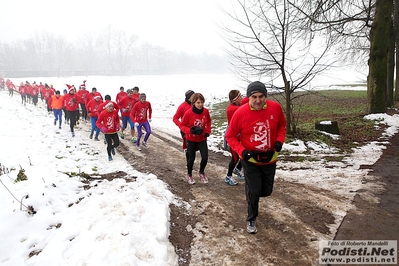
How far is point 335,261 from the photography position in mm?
3064

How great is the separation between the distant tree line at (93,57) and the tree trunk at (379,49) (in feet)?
240

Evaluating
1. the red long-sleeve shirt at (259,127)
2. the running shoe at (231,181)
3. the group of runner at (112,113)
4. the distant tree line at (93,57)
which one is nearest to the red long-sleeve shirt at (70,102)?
the group of runner at (112,113)

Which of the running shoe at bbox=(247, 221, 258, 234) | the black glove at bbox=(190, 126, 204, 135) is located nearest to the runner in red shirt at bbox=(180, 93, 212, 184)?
the black glove at bbox=(190, 126, 204, 135)

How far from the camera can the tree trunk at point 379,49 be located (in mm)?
10391

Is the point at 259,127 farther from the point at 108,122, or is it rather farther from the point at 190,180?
the point at 108,122

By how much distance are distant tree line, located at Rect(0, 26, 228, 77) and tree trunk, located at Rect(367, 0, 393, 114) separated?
240ft

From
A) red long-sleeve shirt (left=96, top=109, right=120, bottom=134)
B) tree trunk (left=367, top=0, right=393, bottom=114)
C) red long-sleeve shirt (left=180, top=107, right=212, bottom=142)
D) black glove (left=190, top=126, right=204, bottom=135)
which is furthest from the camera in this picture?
tree trunk (left=367, top=0, right=393, bottom=114)

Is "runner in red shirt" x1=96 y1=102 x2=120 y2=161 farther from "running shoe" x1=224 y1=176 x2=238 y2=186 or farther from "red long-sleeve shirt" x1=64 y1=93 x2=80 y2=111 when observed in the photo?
"red long-sleeve shirt" x1=64 y1=93 x2=80 y2=111

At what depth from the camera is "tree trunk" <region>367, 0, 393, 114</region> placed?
10391mm

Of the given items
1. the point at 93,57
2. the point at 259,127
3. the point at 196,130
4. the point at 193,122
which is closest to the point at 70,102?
the point at 193,122

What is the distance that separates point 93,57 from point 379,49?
3771 inches

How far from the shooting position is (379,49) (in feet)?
34.7

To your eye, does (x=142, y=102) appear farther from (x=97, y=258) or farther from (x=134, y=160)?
(x=97, y=258)

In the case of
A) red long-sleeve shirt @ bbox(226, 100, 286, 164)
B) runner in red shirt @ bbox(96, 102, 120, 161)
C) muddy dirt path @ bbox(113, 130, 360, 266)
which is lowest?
muddy dirt path @ bbox(113, 130, 360, 266)
